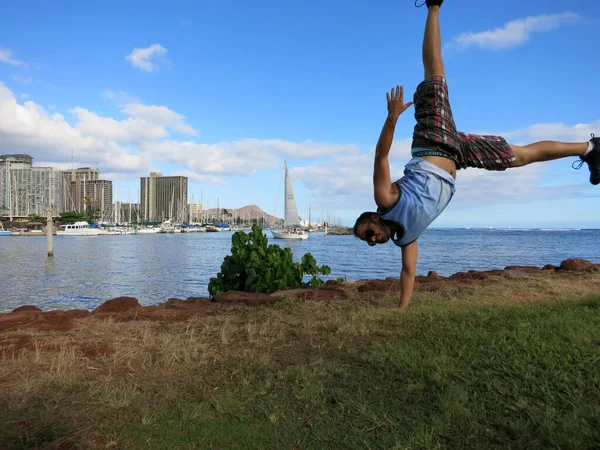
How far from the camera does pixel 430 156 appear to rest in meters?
4.42

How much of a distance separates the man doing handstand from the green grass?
1115 millimetres

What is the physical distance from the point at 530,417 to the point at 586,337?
166 cm

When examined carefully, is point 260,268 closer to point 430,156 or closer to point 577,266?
point 430,156

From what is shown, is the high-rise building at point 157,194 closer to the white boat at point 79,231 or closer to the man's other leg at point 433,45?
the white boat at point 79,231

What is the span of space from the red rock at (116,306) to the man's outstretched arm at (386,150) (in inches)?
179

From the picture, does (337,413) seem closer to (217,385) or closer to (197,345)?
(217,385)

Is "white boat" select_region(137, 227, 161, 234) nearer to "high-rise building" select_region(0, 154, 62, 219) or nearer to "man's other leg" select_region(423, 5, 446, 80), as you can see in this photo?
"high-rise building" select_region(0, 154, 62, 219)

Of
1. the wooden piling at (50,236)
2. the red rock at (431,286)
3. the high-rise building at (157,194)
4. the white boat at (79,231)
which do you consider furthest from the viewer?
the high-rise building at (157,194)

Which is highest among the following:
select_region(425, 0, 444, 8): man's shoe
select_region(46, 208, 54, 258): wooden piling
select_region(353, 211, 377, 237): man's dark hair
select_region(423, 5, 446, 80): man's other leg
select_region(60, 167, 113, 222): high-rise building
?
select_region(60, 167, 113, 222): high-rise building

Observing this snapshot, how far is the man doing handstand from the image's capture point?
4.09 m

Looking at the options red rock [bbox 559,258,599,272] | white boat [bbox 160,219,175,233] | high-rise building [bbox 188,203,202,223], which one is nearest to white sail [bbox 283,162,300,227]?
red rock [bbox 559,258,599,272]

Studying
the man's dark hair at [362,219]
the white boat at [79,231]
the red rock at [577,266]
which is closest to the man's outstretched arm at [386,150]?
the man's dark hair at [362,219]

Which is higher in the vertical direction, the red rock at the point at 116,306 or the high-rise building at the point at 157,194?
the high-rise building at the point at 157,194

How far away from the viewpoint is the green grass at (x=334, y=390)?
8.41 feet
